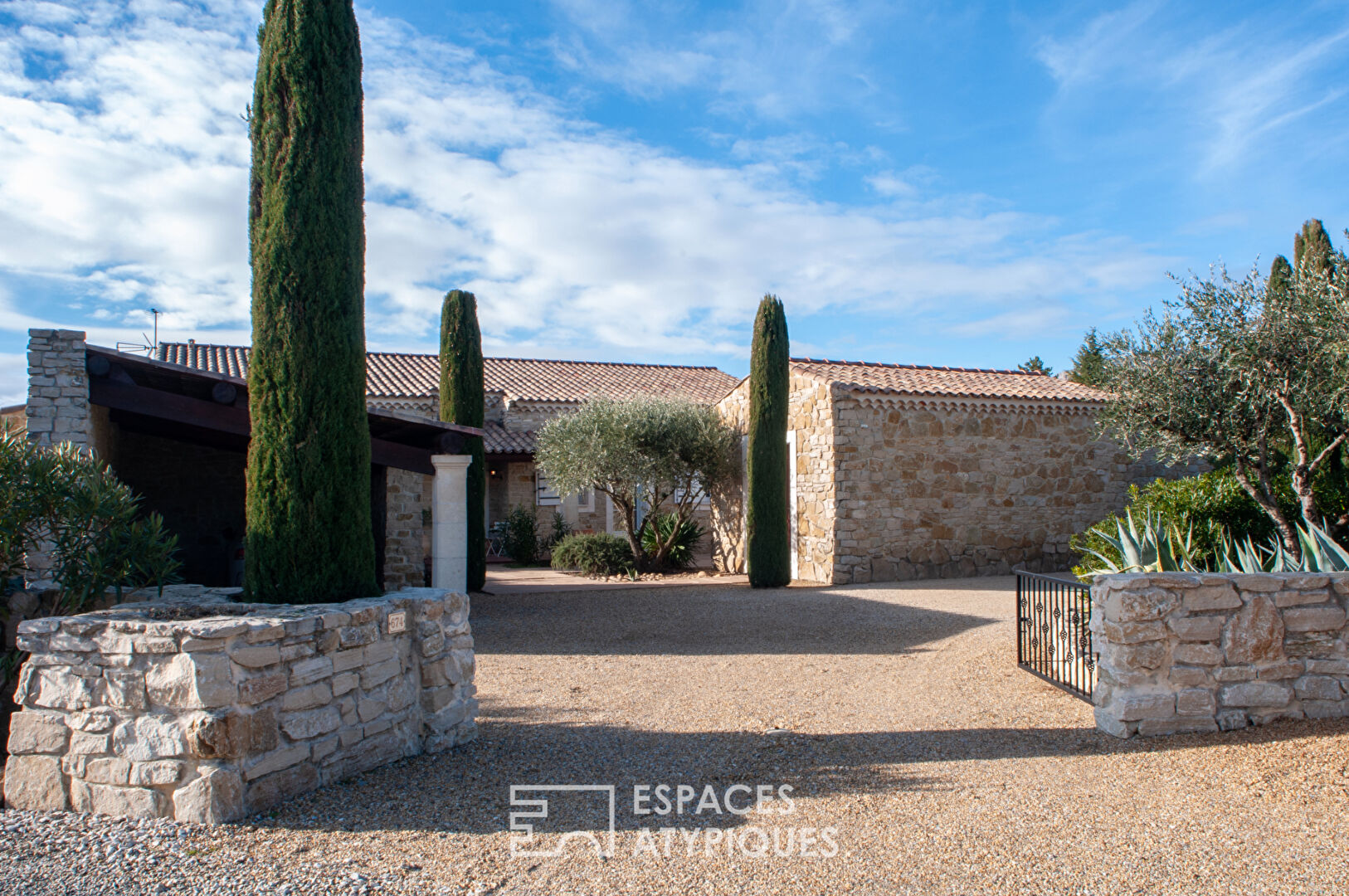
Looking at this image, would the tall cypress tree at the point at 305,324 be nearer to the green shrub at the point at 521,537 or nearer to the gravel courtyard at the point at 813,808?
the gravel courtyard at the point at 813,808

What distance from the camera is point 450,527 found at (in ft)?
30.7

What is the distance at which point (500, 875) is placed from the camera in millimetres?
3287

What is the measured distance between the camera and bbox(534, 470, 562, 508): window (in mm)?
18609

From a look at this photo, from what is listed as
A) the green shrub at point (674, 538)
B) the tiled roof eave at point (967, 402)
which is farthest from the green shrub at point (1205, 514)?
the green shrub at point (674, 538)

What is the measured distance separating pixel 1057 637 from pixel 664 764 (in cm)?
327

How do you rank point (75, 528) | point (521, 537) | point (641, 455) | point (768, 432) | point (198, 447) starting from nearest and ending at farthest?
point (75, 528) < point (198, 447) < point (768, 432) < point (641, 455) < point (521, 537)

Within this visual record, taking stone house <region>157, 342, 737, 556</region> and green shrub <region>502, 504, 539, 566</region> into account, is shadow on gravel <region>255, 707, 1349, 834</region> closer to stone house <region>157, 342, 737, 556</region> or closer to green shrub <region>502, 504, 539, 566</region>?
stone house <region>157, 342, 737, 556</region>

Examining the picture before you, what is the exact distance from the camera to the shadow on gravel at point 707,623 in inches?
326

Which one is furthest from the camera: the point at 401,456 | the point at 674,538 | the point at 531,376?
the point at 531,376

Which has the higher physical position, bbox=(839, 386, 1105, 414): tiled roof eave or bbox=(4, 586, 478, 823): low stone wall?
bbox=(839, 386, 1105, 414): tiled roof eave

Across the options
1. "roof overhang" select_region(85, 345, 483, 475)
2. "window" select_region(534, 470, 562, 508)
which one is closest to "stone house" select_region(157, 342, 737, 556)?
"window" select_region(534, 470, 562, 508)

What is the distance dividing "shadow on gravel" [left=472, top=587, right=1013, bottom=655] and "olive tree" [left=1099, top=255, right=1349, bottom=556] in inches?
114

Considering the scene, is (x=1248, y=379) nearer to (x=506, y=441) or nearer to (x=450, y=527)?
(x=450, y=527)

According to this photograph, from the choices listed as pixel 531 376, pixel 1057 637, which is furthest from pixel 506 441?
pixel 1057 637
